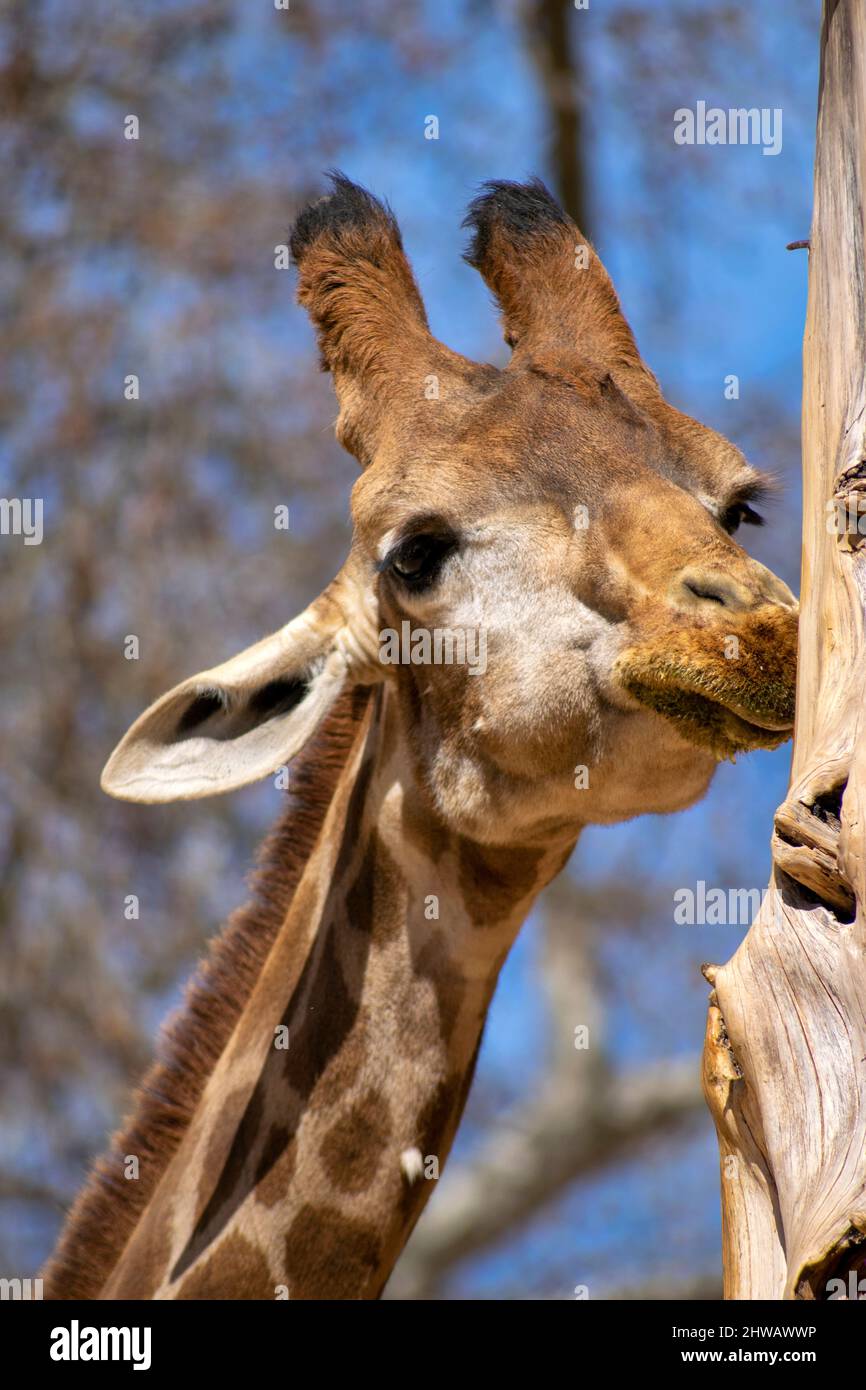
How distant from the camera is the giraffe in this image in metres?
3.89

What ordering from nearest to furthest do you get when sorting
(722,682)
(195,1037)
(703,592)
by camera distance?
(722,682)
(703,592)
(195,1037)

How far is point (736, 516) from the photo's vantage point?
4.28 metres

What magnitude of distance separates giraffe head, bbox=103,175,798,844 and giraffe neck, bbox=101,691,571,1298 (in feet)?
0.71

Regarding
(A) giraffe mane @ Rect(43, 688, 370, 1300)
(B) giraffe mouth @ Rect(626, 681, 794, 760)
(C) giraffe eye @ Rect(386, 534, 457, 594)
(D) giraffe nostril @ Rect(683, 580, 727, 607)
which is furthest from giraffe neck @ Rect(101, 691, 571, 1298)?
(D) giraffe nostril @ Rect(683, 580, 727, 607)

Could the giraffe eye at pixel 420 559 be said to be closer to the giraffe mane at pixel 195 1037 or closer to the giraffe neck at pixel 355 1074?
the giraffe neck at pixel 355 1074

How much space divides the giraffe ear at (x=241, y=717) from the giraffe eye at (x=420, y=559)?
0.29 m

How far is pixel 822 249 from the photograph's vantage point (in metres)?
3.31

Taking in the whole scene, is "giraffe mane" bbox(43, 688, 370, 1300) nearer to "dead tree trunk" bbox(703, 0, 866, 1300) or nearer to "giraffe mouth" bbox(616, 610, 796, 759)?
"giraffe mouth" bbox(616, 610, 796, 759)

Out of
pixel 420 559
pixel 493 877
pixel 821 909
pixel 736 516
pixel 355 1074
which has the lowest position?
pixel 355 1074

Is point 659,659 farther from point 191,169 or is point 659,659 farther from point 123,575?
point 191,169

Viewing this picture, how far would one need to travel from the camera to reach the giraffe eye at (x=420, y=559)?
4.07 meters

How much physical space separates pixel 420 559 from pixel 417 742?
0.49 metres

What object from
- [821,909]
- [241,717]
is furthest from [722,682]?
[241,717]

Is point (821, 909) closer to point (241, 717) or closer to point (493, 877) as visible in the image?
point (493, 877)
